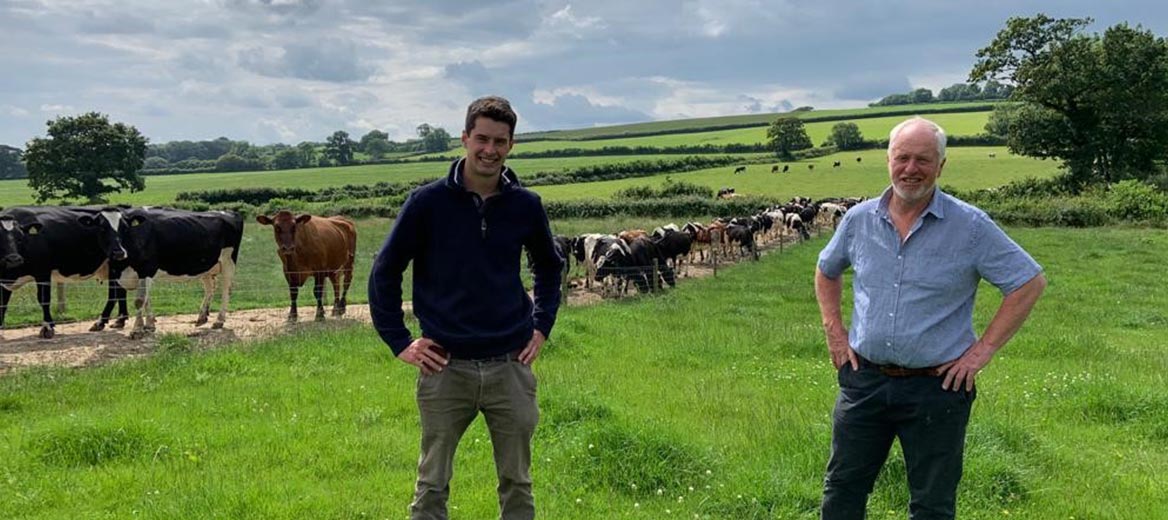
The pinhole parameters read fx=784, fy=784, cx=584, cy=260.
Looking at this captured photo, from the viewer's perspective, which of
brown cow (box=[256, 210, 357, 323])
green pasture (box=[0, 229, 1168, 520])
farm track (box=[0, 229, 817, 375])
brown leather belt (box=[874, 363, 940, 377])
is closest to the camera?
brown leather belt (box=[874, 363, 940, 377])

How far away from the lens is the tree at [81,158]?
192 ft

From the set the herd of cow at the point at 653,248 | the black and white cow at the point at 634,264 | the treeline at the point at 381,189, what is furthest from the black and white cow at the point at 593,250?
the treeline at the point at 381,189

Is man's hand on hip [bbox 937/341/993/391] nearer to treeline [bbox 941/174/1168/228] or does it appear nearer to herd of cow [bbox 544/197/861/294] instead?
herd of cow [bbox 544/197/861/294]

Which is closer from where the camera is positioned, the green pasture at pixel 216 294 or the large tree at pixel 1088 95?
the green pasture at pixel 216 294

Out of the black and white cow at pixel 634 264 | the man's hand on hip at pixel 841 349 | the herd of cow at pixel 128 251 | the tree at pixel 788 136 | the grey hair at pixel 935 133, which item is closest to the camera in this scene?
the grey hair at pixel 935 133

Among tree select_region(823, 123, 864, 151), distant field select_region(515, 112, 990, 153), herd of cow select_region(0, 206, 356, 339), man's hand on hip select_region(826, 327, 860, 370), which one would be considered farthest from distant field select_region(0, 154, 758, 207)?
man's hand on hip select_region(826, 327, 860, 370)

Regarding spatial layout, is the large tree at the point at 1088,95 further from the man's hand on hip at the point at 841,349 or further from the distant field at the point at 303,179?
the man's hand on hip at the point at 841,349

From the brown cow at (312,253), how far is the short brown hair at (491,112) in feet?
38.9

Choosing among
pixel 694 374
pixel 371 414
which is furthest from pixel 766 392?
pixel 371 414

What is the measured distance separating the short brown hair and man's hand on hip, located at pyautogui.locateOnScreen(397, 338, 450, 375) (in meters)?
1.03

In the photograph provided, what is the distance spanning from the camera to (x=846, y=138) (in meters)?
92.4

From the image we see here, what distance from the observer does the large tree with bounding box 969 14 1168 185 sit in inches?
1729

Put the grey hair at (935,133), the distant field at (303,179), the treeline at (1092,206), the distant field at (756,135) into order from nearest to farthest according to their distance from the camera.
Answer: the grey hair at (935,133), the treeline at (1092,206), the distant field at (303,179), the distant field at (756,135)

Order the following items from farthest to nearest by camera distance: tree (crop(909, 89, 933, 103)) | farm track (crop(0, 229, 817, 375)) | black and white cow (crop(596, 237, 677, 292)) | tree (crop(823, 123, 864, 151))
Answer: tree (crop(909, 89, 933, 103)), tree (crop(823, 123, 864, 151)), black and white cow (crop(596, 237, 677, 292)), farm track (crop(0, 229, 817, 375))
